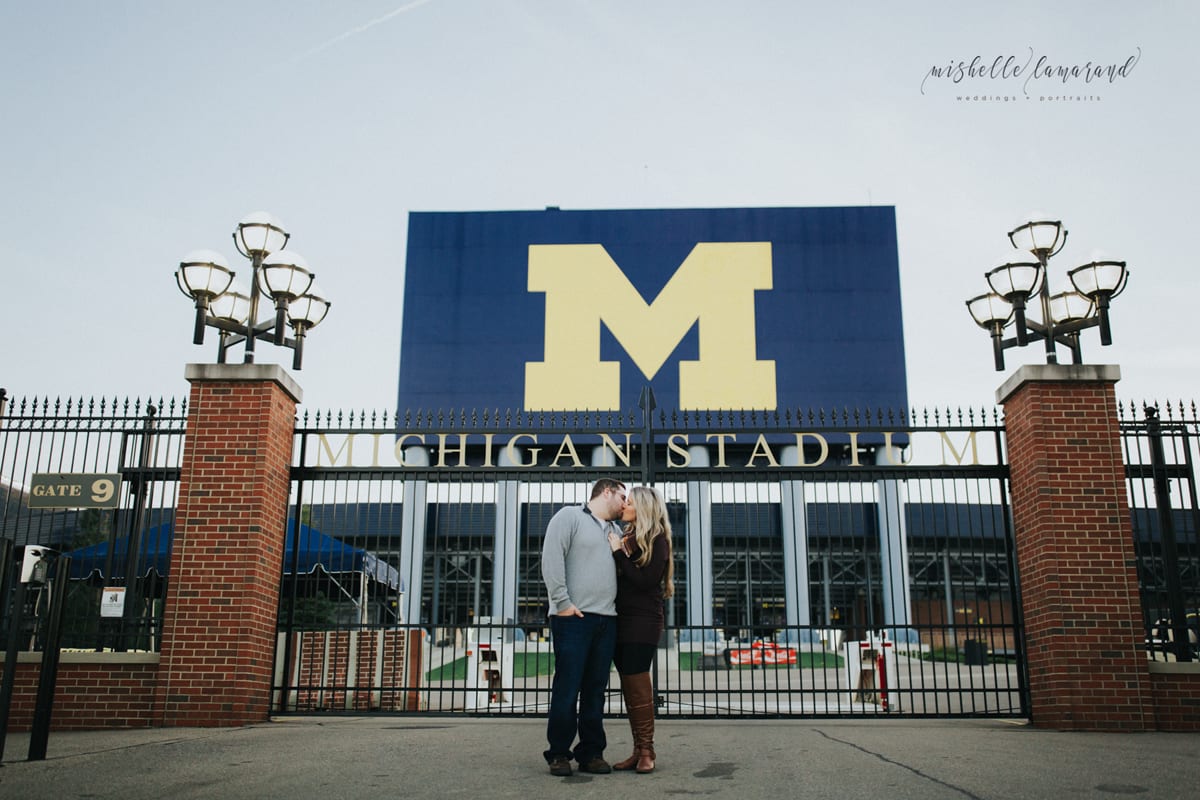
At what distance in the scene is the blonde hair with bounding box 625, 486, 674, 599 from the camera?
5281 millimetres

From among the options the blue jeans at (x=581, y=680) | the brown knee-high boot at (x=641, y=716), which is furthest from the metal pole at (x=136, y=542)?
the brown knee-high boot at (x=641, y=716)

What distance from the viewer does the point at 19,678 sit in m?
8.54

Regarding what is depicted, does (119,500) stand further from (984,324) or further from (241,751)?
(984,324)

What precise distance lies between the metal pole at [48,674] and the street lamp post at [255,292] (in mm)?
3480

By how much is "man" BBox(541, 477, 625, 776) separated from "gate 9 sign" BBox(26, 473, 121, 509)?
5407mm

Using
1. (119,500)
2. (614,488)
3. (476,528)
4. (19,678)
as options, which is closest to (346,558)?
(119,500)

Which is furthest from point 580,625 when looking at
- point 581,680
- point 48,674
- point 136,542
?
point 136,542

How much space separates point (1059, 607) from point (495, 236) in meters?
23.5

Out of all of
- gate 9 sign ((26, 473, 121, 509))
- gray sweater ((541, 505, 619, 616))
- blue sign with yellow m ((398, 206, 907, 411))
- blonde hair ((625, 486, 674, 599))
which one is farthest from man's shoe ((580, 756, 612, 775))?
blue sign with yellow m ((398, 206, 907, 411))

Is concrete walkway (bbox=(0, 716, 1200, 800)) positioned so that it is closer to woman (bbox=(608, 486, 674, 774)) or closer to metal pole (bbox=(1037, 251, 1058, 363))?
woman (bbox=(608, 486, 674, 774))

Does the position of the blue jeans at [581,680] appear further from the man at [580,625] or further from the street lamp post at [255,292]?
the street lamp post at [255,292]

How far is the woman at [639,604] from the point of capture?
5.28 m

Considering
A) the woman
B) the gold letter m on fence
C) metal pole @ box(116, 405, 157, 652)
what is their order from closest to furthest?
the woman
metal pole @ box(116, 405, 157, 652)
the gold letter m on fence

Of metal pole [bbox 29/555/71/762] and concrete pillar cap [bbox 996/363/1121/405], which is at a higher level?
concrete pillar cap [bbox 996/363/1121/405]
